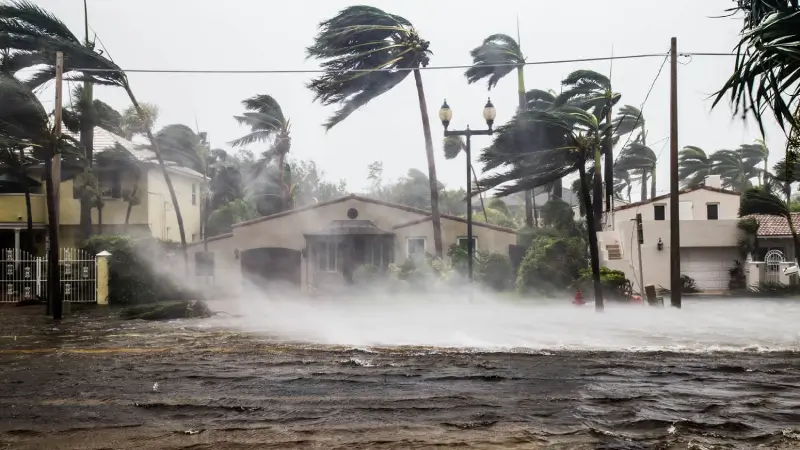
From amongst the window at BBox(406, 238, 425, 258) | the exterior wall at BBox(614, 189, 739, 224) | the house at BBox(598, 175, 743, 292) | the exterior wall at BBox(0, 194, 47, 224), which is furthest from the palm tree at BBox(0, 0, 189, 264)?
the exterior wall at BBox(614, 189, 739, 224)

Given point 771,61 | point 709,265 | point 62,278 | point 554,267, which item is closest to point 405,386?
point 771,61

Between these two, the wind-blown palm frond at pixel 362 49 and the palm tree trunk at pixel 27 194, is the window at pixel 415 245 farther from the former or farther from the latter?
the palm tree trunk at pixel 27 194

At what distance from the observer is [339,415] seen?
21.9 ft

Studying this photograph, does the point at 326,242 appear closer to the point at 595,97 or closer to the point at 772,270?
the point at 595,97

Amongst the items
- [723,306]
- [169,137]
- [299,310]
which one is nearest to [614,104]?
[723,306]

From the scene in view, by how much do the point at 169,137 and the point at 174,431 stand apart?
3209 centimetres

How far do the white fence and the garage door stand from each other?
25.2m

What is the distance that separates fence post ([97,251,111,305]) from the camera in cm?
2153

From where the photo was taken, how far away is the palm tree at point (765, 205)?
29.6m

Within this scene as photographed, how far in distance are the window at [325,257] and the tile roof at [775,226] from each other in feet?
66.0

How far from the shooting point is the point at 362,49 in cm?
2909

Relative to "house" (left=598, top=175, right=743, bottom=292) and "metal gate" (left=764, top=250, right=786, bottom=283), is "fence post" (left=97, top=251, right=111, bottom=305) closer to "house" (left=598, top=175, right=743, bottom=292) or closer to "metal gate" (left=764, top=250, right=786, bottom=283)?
"house" (left=598, top=175, right=743, bottom=292)

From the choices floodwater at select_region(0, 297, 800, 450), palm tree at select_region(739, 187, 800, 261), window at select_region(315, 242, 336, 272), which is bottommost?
floodwater at select_region(0, 297, 800, 450)

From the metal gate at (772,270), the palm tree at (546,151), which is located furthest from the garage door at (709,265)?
the palm tree at (546,151)
